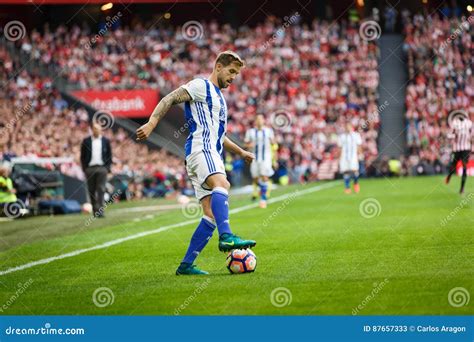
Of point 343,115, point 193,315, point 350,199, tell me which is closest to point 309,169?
point 343,115

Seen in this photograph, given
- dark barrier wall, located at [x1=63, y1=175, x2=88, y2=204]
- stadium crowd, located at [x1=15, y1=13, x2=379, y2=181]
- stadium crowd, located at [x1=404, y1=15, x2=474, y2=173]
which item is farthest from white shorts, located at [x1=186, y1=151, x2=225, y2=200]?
stadium crowd, located at [x1=15, y1=13, x2=379, y2=181]

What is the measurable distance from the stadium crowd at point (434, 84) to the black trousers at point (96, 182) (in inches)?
610

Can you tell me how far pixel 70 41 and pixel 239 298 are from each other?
29606 mm

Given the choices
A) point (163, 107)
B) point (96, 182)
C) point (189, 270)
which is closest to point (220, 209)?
point (189, 270)

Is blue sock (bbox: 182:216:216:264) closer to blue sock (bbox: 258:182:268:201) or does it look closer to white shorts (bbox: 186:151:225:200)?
white shorts (bbox: 186:151:225:200)

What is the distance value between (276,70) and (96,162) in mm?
20652

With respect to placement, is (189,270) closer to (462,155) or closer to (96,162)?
(96,162)

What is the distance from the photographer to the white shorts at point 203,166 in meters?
8.67

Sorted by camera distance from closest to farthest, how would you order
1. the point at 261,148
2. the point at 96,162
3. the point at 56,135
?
the point at 96,162 → the point at 261,148 → the point at 56,135

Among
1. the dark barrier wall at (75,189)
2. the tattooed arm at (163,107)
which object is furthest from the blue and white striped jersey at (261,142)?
the tattooed arm at (163,107)

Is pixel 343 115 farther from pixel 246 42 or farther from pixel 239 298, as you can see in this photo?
pixel 239 298

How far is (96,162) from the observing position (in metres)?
19.2

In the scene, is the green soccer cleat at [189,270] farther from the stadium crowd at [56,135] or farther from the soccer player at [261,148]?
the stadium crowd at [56,135]

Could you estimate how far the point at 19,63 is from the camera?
106ft
